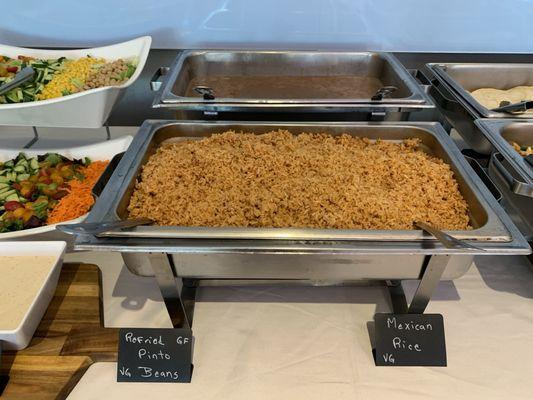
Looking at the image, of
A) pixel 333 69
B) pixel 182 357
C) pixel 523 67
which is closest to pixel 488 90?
pixel 523 67

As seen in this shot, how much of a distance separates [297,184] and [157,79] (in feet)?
2.69

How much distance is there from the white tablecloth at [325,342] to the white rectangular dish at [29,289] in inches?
6.4

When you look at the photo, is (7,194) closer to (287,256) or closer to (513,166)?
(287,256)

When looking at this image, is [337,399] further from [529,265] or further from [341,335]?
[529,265]

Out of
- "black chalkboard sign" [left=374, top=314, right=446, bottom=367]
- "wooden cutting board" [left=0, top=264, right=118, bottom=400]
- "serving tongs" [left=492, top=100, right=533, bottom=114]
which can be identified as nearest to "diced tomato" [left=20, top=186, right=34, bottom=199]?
"wooden cutting board" [left=0, top=264, right=118, bottom=400]

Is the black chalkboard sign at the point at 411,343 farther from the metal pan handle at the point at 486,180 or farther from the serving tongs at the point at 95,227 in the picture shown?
the serving tongs at the point at 95,227

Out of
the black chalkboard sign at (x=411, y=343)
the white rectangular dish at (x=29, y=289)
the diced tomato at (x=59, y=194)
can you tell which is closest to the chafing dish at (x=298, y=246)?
the black chalkboard sign at (x=411, y=343)

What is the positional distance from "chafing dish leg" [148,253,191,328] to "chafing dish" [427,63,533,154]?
1.05 metres

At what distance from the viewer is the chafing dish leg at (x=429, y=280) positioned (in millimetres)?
900

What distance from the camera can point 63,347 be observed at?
980 millimetres

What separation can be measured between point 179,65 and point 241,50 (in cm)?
30

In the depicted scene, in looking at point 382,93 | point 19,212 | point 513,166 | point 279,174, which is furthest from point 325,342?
point 19,212

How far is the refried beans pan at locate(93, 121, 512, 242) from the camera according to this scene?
0.93m

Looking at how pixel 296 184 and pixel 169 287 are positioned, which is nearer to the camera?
pixel 169 287
